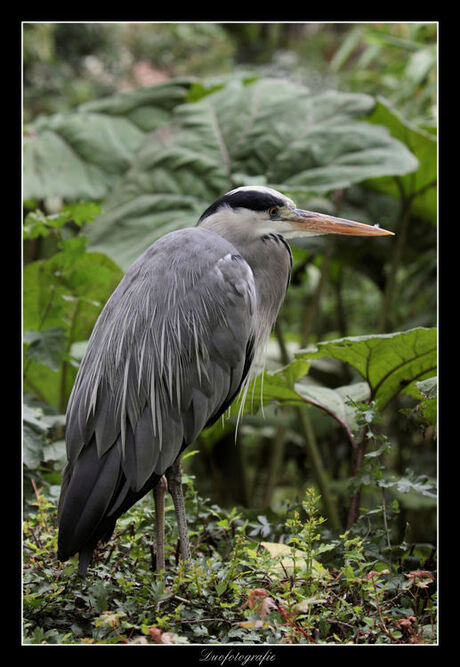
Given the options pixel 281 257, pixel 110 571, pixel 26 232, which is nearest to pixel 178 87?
pixel 26 232

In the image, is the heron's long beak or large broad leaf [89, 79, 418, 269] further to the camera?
large broad leaf [89, 79, 418, 269]

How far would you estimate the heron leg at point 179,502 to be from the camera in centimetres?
154

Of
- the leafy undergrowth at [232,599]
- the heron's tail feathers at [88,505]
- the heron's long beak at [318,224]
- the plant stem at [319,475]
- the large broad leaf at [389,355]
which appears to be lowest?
the plant stem at [319,475]

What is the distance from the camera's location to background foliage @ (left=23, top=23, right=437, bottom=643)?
1435mm

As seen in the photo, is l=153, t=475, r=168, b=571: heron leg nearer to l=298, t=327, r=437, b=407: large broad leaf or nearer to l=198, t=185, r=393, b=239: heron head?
l=298, t=327, r=437, b=407: large broad leaf

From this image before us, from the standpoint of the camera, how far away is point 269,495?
2.88 meters

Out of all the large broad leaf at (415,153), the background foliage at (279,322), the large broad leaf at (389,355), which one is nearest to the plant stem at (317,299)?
the background foliage at (279,322)

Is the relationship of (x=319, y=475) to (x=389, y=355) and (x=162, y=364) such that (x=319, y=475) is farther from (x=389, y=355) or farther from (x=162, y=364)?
(x=162, y=364)

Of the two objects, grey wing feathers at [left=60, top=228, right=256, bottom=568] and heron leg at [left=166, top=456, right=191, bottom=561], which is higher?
grey wing feathers at [left=60, top=228, right=256, bottom=568]

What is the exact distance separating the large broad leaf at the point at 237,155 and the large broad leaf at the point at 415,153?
0.07 m

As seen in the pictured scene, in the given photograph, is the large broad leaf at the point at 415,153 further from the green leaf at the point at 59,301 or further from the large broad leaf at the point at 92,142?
the green leaf at the point at 59,301

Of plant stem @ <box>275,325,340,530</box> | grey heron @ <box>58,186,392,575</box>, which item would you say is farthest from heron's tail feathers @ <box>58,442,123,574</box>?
plant stem @ <box>275,325,340,530</box>

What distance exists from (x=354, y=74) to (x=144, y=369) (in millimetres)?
3613
